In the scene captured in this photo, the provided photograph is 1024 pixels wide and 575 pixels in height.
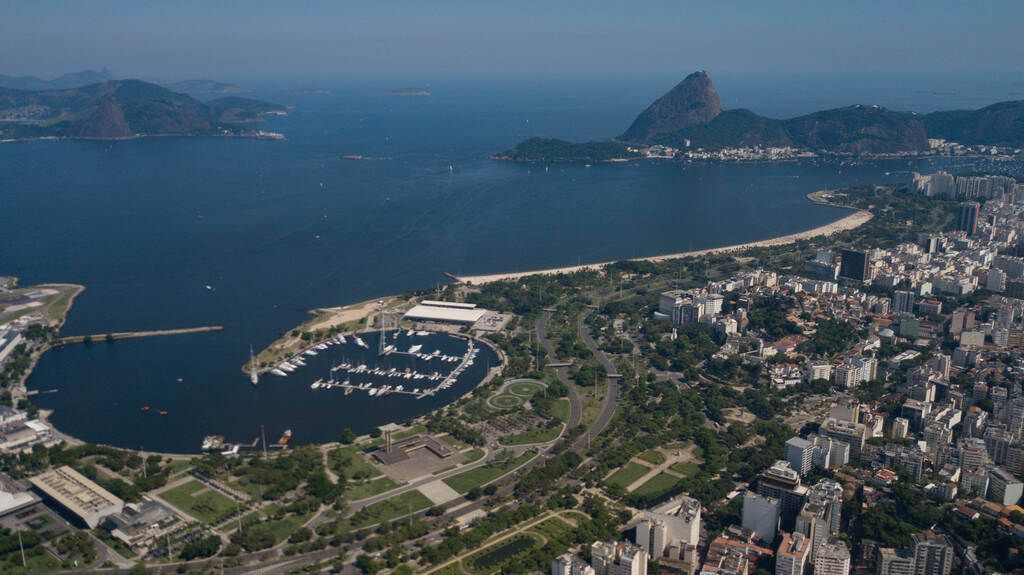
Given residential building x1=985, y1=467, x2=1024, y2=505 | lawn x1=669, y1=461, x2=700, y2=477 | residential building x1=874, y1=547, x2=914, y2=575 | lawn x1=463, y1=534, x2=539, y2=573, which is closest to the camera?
residential building x1=874, y1=547, x2=914, y2=575

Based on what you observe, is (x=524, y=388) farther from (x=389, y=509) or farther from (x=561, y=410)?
(x=389, y=509)

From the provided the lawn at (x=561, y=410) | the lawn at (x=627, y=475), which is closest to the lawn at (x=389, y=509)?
the lawn at (x=627, y=475)

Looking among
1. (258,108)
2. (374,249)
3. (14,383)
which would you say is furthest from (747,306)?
(258,108)

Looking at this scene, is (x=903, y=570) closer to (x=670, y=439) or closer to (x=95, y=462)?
(x=670, y=439)

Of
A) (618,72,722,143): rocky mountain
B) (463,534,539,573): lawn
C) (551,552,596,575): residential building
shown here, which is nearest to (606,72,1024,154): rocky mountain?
(618,72,722,143): rocky mountain

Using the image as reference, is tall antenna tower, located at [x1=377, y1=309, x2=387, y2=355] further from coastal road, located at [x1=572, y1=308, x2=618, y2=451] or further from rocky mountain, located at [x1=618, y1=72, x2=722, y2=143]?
rocky mountain, located at [x1=618, y1=72, x2=722, y2=143]

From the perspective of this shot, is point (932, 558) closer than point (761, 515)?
Yes

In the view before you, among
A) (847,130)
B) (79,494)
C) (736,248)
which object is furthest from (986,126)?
(79,494)
